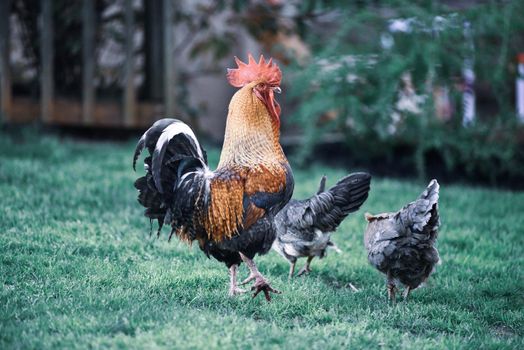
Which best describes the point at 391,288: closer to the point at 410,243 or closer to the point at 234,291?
the point at 410,243

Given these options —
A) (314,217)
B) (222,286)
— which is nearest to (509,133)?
(314,217)

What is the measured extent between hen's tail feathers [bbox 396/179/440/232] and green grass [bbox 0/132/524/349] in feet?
1.90

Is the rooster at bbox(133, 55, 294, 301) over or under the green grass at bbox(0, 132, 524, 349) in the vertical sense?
over

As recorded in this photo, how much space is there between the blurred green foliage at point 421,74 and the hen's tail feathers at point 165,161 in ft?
12.7

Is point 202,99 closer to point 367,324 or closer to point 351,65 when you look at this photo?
point 351,65

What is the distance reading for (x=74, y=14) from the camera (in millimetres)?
10203

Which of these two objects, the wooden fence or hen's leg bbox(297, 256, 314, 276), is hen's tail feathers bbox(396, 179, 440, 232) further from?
the wooden fence

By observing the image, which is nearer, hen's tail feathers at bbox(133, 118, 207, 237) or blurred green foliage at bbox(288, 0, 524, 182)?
hen's tail feathers at bbox(133, 118, 207, 237)

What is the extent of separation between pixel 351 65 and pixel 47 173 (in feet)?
12.4

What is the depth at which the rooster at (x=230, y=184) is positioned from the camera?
4773 mm

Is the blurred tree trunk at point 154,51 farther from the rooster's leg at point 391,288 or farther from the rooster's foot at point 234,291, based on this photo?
the rooster's leg at point 391,288

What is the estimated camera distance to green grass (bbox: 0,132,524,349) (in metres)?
4.20

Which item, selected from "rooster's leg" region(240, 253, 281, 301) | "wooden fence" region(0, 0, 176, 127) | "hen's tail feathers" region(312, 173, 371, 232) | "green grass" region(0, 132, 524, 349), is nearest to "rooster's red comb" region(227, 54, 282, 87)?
"hen's tail feathers" region(312, 173, 371, 232)

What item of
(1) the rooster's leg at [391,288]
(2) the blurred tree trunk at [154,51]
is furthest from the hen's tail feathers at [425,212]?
(2) the blurred tree trunk at [154,51]
